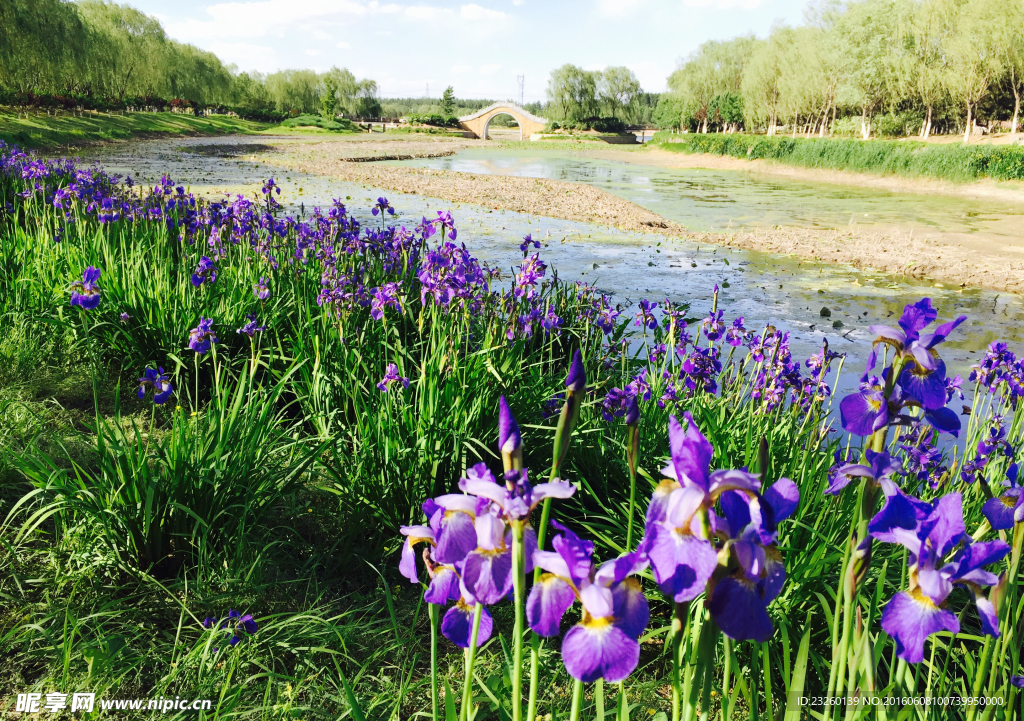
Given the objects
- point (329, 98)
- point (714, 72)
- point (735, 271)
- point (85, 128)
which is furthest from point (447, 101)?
point (735, 271)

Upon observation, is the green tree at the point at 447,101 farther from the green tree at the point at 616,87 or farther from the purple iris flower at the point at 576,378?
the purple iris flower at the point at 576,378

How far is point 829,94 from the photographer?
131 feet

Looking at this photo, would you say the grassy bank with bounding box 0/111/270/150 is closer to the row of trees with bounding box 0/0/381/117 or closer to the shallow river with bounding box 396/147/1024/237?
the row of trees with bounding box 0/0/381/117

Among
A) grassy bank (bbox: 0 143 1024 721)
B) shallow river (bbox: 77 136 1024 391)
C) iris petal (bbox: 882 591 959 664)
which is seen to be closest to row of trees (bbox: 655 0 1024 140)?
shallow river (bbox: 77 136 1024 391)

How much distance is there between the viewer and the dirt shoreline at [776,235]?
380 inches

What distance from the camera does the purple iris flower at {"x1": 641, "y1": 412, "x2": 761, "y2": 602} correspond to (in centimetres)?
65

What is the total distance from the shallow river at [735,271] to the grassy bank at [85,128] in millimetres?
6245

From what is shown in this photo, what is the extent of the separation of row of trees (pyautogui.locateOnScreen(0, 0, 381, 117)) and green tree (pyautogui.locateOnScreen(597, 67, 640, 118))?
31415 mm

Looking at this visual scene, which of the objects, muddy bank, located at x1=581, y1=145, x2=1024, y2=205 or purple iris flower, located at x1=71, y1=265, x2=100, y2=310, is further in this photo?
muddy bank, located at x1=581, y1=145, x2=1024, y2=205

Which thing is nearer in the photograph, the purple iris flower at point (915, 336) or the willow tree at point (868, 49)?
the purple iris flower at point (915, 336)

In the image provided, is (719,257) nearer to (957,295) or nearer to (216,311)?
(957,295)

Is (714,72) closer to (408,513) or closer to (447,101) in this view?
(447,101)

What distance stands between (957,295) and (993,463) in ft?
23.7

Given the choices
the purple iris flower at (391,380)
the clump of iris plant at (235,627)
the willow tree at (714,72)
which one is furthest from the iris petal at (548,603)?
the willow tree at (714,72)
